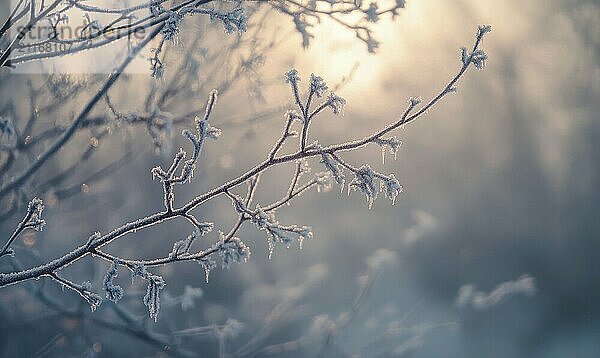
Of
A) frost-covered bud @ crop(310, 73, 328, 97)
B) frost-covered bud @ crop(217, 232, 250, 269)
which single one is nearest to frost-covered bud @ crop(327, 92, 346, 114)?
frost-covered bud @ crop(310, 73, 328, 97)

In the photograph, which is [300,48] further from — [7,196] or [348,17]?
[7,196]

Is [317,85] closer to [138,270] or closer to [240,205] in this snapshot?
[240,205]

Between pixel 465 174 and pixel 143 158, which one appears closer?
pixel 143 158

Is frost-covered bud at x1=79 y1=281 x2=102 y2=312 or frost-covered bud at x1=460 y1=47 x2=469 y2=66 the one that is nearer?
frost-covered bud at x1=460 y1=47 x2=469 y2=66

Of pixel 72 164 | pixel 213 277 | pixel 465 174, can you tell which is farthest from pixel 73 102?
pixel 465 174

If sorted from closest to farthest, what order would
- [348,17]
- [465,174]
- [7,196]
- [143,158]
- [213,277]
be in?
1. [348,17]
2. [7,196]
3. [143,158]
4. [213,277]
5. [465,174]

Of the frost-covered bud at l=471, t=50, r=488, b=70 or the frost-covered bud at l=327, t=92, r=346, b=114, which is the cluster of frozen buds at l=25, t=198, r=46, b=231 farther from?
the frost-covered bud at l=471, t=50, r=488, b=70
